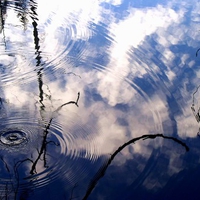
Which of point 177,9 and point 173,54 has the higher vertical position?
point 177,9

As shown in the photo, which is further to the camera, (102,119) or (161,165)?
(102,119)

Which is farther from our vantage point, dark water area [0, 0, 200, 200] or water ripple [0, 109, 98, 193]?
dark water area [0, 0, 200, 200]

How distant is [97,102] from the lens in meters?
3.85

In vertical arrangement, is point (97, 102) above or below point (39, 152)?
above

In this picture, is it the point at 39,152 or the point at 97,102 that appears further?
the point at 97,102

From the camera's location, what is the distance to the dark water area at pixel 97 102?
2.94m

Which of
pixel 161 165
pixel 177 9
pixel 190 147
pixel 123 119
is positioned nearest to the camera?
pixel 161 165

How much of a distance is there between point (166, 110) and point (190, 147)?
1.81ft

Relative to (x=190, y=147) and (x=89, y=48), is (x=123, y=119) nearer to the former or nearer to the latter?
(x=190, y=147)

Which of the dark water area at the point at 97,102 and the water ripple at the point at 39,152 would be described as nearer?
the water ripple at the point at 39,152

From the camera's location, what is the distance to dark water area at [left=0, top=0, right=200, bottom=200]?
2.94 m

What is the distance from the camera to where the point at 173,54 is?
4.91 m

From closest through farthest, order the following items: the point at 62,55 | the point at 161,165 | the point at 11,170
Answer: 1. the point at 11,170
2. the point at 161,165
3. the point at 62,55

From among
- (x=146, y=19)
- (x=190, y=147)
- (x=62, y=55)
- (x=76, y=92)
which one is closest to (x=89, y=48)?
(x=62, y=55)
